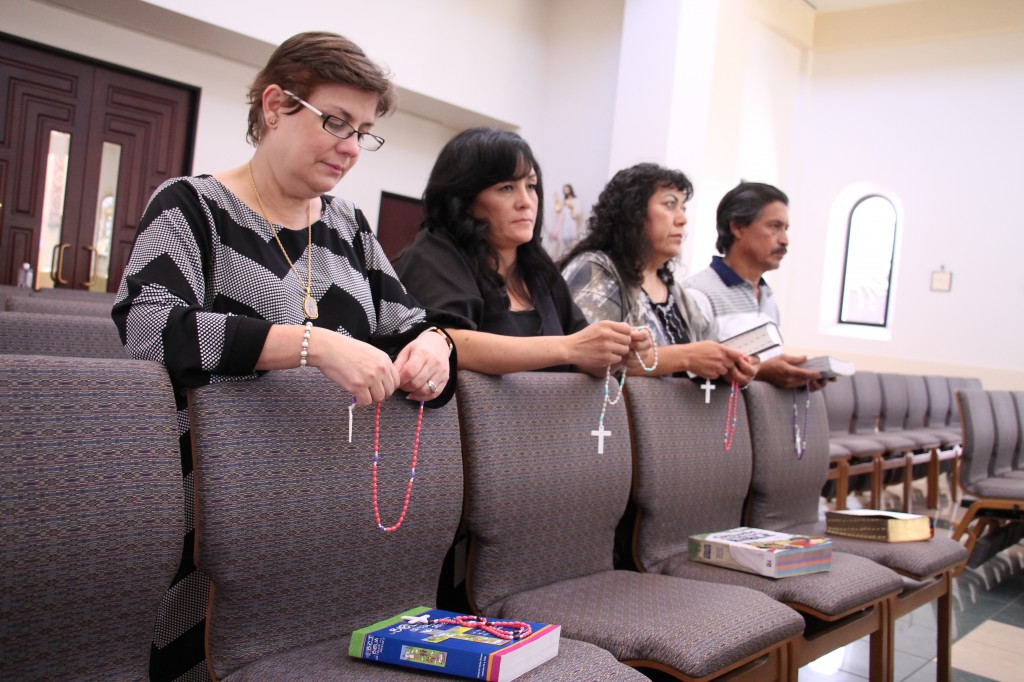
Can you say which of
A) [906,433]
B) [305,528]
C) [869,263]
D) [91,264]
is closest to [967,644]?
[305,528]

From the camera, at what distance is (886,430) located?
6480 millimetres

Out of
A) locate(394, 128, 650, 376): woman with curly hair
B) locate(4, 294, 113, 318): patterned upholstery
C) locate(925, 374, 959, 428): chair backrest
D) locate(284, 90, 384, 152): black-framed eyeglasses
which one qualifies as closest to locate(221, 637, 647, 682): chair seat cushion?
locate(394, 128, 650, 376): woman with curly hair

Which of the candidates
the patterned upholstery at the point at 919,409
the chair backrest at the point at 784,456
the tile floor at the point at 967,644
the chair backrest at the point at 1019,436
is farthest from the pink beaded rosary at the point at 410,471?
the patterned upholstery at the point at 919,409

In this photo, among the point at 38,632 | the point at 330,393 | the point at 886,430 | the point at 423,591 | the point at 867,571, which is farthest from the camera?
the point at 886,430

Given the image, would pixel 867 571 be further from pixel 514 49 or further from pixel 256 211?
pixel 514 49

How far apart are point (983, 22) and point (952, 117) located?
946 mm

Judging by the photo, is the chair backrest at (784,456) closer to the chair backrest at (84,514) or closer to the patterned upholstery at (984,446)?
the chair backrest at (84,514)

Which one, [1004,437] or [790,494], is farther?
[1004,437]

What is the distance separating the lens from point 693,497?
2.22 metres

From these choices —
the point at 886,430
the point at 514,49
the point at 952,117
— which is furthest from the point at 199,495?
the point at 952,117

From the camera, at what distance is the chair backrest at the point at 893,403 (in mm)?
6539

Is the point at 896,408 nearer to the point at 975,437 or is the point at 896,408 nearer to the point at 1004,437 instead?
the point at 1004,437

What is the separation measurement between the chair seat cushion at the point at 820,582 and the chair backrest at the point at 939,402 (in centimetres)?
547

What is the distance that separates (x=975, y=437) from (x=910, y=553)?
2.40 m
